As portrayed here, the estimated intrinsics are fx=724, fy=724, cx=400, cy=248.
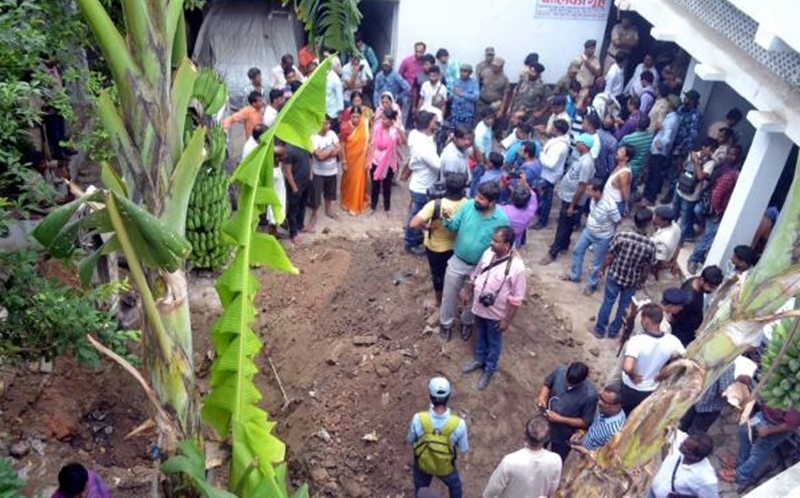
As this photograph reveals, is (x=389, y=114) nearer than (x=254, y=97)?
No

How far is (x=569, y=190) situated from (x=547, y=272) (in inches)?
37.7

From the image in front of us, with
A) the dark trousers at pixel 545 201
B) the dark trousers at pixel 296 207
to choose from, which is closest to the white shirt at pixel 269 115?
the dark trousers at pixel 296 207

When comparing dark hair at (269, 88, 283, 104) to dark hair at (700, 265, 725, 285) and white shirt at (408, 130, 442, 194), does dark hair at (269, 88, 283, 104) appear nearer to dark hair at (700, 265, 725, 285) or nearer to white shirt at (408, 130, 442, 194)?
white shirt at (408, 130, 442, 194)

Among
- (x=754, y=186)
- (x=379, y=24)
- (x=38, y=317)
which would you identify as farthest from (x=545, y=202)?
(x=38, y=317)

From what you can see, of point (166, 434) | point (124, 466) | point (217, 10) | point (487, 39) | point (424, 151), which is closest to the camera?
point (166, 434)

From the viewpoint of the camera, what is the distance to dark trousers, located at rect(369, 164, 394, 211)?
871cm

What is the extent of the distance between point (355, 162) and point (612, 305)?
3482 mm

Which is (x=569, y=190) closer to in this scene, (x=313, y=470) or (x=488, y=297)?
(x=488, y=297)

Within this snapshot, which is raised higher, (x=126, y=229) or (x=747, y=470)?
(x=126, y=229)

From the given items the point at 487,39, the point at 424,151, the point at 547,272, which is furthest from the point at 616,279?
the point at 487,39

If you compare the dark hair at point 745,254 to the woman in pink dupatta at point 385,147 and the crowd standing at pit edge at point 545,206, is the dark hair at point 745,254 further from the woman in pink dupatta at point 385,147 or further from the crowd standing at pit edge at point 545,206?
the woman in pink dupatta at point 385,147

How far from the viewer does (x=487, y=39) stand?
38.2 feet

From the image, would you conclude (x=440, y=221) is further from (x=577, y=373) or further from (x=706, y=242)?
(x=706, y=242)

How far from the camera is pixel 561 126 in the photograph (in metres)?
8.04
